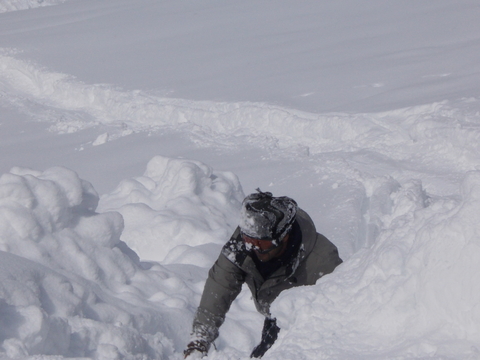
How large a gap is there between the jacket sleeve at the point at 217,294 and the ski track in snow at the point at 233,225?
318 mm

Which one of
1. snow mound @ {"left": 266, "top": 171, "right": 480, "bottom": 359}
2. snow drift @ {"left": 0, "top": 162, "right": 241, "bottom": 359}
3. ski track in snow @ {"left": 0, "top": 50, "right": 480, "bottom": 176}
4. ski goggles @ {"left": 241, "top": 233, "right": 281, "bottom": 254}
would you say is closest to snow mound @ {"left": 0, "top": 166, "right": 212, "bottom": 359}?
snow drift @ {"left": 0, "top": 162, "right": 241, "bottom": 359}

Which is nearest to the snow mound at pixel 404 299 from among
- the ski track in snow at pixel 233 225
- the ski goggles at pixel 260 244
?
the ski track in snow at pixel 233 225

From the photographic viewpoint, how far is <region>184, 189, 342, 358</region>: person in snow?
238 centimetres

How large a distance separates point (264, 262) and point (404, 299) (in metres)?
0.83

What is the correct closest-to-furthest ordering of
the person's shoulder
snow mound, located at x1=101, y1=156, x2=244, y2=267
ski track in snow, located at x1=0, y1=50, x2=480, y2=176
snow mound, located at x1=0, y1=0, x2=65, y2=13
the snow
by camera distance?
the snow < the person's shoulder < snow mound, located at x1=101, y1=156, x2=244, y2=267 < ski track in snow, located at x1=0, y1=50, x2=480, y2=176 < snow mound, located at x1=0, y1=0, x2=65, y2=13

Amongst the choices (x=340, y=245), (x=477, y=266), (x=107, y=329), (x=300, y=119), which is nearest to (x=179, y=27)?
(x=300, y=119)

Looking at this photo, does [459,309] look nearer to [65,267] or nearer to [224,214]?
[65,267]

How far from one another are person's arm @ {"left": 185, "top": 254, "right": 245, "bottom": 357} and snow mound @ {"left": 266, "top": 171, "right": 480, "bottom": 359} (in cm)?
39

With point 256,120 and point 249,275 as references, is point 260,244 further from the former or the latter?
point 256,120

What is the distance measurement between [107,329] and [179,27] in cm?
1165

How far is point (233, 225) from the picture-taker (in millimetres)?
5109

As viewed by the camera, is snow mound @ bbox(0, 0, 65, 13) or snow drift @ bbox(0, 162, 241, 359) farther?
snow mound @ bbox(0, 0, 65, 13)

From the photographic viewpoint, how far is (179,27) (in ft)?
44.9

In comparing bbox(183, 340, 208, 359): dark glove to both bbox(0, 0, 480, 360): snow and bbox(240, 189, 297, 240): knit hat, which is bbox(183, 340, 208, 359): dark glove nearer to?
bbox(0, 0, 480, 360): snow
